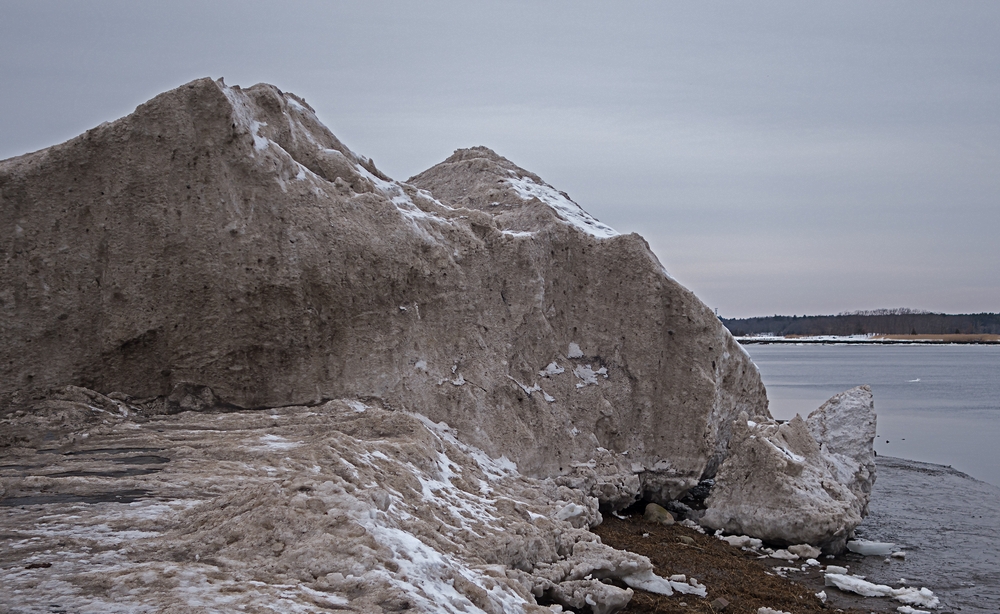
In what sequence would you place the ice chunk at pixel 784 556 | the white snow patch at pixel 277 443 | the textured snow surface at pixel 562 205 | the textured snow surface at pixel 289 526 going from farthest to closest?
1. the textured snow surface at pixel 562 205
2. the ice chunk at pixel 784 556
3. the white snow patch at pixel 277 443
4. the textured snow surface at pixel 289 526

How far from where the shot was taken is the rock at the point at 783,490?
41.7ft

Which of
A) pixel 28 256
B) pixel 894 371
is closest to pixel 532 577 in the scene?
pixel 28 256

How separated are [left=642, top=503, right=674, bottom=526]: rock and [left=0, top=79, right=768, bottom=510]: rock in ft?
1.14

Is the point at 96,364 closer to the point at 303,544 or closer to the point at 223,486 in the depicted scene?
the point at 223,486

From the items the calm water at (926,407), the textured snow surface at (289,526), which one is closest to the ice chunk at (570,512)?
the textured snow surface at (289,526)

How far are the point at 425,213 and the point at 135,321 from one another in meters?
4.58

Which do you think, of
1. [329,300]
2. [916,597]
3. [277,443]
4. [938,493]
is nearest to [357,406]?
[329,300]

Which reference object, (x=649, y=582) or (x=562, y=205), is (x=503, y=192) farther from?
(x=649, y=582)

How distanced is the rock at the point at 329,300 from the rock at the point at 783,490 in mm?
670

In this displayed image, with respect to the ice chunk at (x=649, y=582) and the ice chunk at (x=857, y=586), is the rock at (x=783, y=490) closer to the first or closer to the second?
the ice chunk at (x=857, y=586)

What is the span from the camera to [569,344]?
14281 mm

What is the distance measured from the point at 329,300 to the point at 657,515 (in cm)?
624

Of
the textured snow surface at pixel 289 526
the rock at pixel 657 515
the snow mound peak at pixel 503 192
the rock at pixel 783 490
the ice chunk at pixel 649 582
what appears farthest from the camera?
the snow mound peak at pixel 503 192

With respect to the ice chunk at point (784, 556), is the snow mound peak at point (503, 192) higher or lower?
higher
